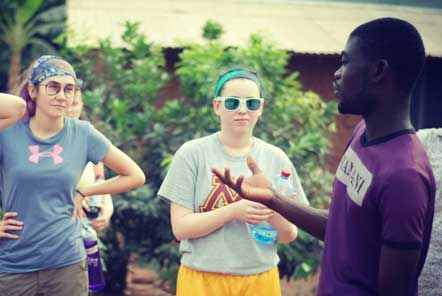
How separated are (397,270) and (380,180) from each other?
0.27 metres

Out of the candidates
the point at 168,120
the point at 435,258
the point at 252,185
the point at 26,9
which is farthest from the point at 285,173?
the point at 26,9

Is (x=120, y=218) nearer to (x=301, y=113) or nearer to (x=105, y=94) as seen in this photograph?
(x=105, y=94)

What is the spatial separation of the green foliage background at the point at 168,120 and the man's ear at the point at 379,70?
12.1ft

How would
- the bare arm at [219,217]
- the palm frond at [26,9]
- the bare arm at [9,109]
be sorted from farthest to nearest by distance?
1. the palm frond at [26,9]
2. the bare arm at [219,217]
3. the bare arm at [9,109]

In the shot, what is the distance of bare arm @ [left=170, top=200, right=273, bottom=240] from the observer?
344 centimetres

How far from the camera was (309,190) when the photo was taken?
Answer: 6.23m

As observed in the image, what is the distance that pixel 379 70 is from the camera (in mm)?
2285

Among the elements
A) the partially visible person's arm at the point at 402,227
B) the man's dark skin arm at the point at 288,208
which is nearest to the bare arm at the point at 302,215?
the man's dark skin arm at the point at 288,208

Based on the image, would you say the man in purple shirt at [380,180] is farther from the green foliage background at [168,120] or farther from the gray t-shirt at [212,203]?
the green foliage background at [168,120]

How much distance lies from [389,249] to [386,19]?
0.76 meters

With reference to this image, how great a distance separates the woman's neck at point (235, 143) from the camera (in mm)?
3680

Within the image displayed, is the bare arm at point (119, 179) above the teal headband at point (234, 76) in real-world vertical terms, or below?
below

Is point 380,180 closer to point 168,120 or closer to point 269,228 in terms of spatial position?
point 269,228

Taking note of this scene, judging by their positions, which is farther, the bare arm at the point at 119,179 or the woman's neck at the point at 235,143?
the bare arm at the point at 119,179
